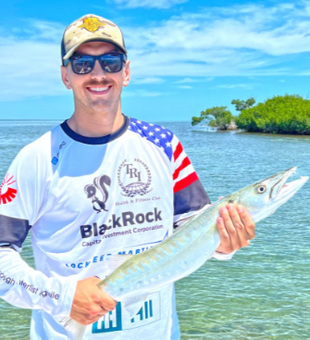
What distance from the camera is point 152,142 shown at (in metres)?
2.88

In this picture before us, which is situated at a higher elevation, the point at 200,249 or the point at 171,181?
the point at 171,181

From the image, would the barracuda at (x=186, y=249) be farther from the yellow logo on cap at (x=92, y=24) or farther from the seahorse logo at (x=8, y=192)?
the yellow logo on cap at (x=92, y=24)

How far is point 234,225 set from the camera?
2.62 m

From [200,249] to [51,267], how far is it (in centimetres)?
91

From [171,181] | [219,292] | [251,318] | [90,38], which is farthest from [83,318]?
[219,292]

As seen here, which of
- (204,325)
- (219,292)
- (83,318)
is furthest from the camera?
(219,292)

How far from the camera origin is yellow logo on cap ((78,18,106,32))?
2.74 m

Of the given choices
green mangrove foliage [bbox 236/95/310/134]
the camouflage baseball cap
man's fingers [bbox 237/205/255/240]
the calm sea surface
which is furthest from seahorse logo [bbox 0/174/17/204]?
green mangrove foliage [bbox 236/95/310/134]

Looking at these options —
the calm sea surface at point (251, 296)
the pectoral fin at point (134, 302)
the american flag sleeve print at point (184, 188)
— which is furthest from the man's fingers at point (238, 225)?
the calm sea surface at point (251, 296)

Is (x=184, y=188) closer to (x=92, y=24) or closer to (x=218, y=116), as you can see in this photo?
(x=92, y=24)

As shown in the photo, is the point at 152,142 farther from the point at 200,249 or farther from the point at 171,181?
the point at 200,249

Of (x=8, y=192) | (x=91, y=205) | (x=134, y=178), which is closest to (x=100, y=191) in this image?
(x=91, y=205)

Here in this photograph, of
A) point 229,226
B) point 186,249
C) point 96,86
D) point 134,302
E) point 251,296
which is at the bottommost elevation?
point 251,296

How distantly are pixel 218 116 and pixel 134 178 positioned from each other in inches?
4334
